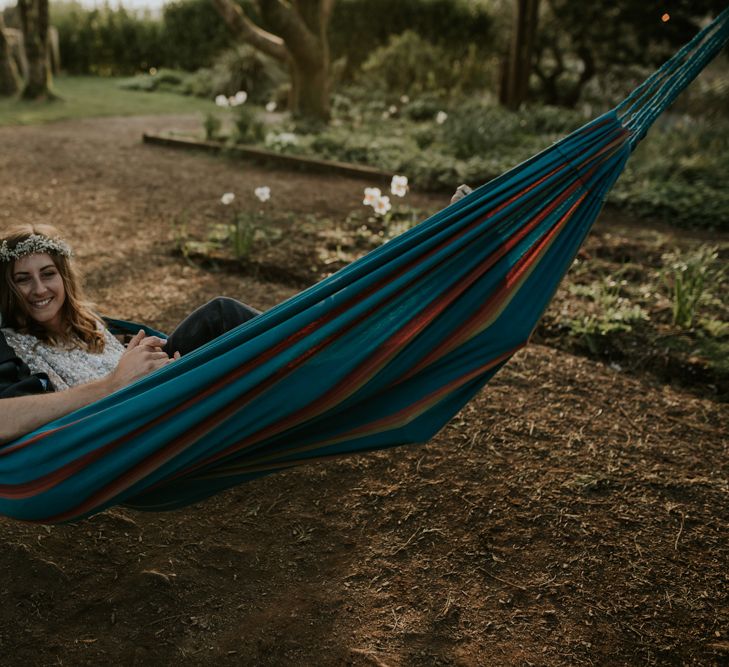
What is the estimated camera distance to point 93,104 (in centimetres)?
878

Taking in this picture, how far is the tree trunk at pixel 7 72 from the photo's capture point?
8.76m

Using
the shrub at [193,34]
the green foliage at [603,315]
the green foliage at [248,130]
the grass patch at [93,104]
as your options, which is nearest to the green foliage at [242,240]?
the green foliage at [603,315]

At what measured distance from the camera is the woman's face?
1.62 m

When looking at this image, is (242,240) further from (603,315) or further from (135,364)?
(135,364)

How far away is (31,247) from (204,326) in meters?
0.44

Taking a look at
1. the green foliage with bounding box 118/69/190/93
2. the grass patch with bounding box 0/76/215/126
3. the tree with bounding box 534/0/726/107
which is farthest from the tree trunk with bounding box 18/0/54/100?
the tree with bounding box 534/0/726/107

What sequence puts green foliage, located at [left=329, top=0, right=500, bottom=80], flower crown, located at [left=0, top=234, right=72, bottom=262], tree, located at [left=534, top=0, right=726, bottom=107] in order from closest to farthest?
flower crown, located at [left=0, top=234, right=72, bottom=262], tree, located at [left=534, top=0, right=726, bottom=107], green foliage, located at [left=329, top=0, right=500, bottom=80]

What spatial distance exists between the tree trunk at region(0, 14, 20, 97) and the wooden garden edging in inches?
143

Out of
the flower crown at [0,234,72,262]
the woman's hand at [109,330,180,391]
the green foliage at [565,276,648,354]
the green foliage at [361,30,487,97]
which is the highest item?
the green foliage at [361,30,487,97]

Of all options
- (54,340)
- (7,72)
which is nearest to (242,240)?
(54,340)

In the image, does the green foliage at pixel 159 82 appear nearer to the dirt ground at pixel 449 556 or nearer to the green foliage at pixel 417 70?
the green foliage at pixel 417 70

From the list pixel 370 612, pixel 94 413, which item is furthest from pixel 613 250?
pixel 94 413

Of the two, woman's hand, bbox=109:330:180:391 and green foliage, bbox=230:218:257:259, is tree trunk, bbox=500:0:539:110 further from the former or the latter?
woman's hand, bbox=109:330:180:391

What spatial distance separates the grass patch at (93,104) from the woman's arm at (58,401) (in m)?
6.61
